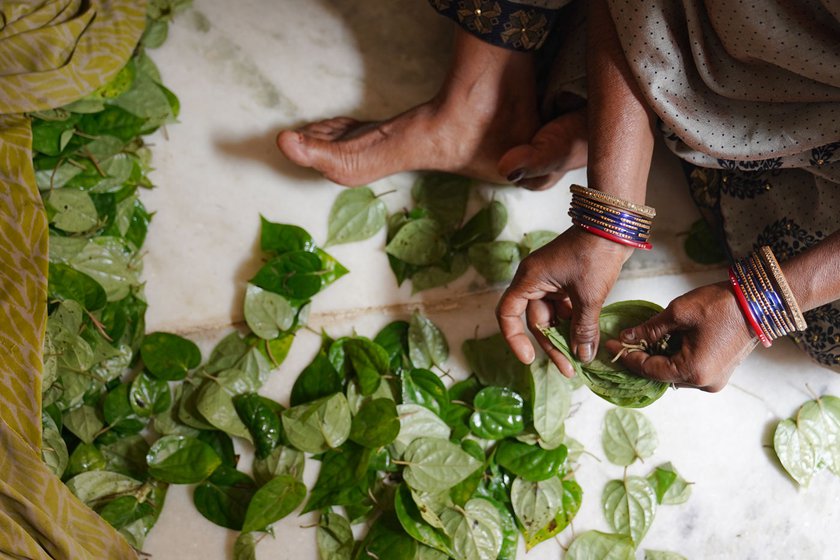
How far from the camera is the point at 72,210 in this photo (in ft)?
3.38

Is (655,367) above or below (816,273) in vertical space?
below

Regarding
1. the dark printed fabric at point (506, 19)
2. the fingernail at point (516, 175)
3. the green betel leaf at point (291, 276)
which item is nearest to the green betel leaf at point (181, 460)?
the green betel leaf at point (291, 276)

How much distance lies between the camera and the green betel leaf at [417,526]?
98cm

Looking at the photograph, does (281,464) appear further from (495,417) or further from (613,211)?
(613,211)

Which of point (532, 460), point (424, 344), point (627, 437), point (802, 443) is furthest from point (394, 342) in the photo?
point (802, 443)

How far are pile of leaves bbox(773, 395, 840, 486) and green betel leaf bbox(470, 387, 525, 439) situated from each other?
0.38m

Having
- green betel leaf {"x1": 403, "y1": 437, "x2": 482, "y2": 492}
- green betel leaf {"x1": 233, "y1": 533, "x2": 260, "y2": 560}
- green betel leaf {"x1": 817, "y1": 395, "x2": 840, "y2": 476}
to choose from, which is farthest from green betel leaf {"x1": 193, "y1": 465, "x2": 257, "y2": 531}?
green betel leaf {"x1": 817, "y1": 395, "x2": 840, "y2": 476}

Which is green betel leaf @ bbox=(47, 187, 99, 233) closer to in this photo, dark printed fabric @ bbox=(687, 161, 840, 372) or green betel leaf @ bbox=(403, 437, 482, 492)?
green betel leaf @ bbox=(403, 437, 482, 492)

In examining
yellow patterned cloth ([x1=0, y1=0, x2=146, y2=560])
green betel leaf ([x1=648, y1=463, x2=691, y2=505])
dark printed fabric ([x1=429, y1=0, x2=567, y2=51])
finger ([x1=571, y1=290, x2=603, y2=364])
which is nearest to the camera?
yellow patterned cloth ([x1=0, y1=0, x2=146, y2=560])

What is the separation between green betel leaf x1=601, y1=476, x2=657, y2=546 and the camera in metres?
1.04

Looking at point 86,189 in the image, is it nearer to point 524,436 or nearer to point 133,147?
point 133,147

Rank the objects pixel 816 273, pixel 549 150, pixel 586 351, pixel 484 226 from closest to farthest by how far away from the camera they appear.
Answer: pixel 816 273 < pixel 586 351 < pixel 549 150 < pixel 484 226

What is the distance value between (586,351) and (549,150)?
10.9 inches

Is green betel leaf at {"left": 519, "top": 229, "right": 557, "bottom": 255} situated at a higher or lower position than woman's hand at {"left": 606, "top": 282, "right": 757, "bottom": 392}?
lower
